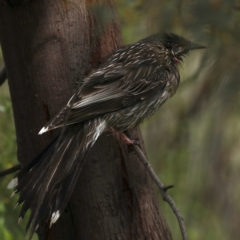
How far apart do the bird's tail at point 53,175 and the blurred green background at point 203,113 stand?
1.42 ft

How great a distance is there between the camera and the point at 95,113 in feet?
11.7

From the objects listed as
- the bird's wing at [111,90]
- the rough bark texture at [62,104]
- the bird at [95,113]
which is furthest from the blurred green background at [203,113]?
the bird's wing at [111,90]

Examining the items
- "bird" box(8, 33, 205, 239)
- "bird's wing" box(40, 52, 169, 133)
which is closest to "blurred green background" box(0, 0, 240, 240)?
"bird" box(8, 33, 205, 239)

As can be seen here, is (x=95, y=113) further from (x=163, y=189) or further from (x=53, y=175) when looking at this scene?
(x=163, y=189)

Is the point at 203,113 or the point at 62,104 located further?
the point at 62,104

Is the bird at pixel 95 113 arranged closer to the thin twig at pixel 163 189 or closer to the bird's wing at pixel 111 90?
the bird's wing at pixel 111 90

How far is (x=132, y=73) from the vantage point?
393cm

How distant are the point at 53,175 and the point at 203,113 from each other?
42.6 inches

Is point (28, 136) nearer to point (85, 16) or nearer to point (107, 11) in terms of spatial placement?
point (85, 16)

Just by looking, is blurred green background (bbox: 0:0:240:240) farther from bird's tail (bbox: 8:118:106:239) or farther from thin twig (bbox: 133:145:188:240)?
bird's tail (bbox: 8:118:106:239)

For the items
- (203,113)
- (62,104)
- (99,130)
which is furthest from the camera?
(99,130)

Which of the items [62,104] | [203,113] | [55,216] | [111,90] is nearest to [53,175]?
[55,216]

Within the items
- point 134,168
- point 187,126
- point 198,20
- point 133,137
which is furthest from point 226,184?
point 198,20

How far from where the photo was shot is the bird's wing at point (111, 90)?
3402 millimetres
